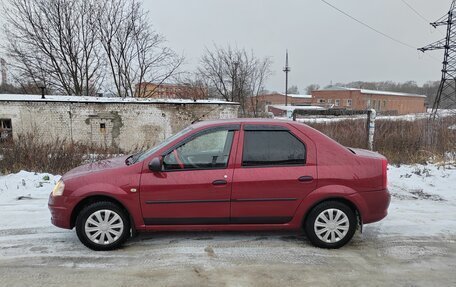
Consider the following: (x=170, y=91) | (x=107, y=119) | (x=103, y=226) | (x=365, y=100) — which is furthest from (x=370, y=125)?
(x=365, y=100)

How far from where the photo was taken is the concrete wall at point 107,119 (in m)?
18.9

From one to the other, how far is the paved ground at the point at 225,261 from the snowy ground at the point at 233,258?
10 mm

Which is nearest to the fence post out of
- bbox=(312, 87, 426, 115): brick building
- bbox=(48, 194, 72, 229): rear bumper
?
bbox=(48, 194, 72, 229): rear bumper

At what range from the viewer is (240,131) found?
4.15 metres

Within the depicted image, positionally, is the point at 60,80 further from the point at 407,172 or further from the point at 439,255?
the point at 439,255

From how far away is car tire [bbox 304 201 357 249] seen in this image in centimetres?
407

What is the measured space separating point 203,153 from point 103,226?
151cm

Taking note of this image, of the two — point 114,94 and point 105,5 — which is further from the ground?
point 105,5

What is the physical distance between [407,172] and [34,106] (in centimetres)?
1921

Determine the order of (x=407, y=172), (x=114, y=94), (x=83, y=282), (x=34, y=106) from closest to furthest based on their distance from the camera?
(x=83, y=282) → (x=407, y=172) → (x=34, y=106) → (x=114, y=94)

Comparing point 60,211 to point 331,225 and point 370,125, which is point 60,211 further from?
point 370,125

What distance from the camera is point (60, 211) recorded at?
4039 mm

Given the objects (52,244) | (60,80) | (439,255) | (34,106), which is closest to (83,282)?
(52,244)

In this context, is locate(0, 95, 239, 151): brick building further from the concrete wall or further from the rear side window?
the rear side window
